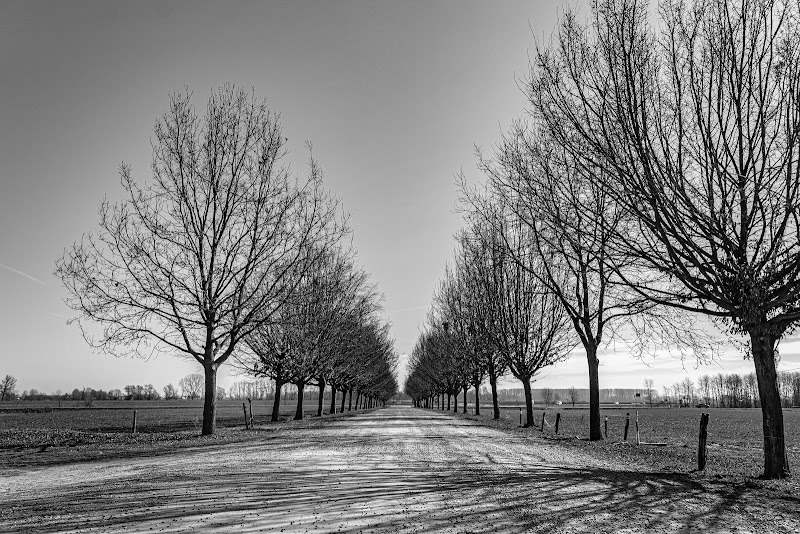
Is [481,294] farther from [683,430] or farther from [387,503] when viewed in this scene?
[387,503]

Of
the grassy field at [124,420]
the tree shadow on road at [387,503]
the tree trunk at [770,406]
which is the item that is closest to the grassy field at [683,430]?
the tree trunk at [770,406]

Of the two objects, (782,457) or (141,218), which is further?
(141,218)

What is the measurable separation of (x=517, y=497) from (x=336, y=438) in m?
12.2

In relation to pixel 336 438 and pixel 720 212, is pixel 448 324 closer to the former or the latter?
pixel 336 438

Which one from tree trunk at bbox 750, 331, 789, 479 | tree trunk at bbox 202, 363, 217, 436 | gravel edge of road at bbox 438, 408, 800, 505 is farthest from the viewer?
tree trunk at bbox 202, 363, 217, 436

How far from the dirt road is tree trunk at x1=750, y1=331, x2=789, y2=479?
183 cm

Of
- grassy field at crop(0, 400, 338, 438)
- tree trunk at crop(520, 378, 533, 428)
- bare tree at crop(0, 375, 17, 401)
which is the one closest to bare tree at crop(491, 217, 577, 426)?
tree trunk at crop(520, 378, 533, 428)

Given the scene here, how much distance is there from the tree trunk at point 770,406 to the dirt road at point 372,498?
1.83 m

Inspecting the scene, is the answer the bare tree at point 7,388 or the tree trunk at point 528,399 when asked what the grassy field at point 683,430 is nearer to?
the tree trunk at point 528,399

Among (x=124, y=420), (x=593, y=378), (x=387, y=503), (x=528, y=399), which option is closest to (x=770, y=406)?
(x=387, y=503)

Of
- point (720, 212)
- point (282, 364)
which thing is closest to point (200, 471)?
point (720, 212)

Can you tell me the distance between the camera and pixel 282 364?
31906mm

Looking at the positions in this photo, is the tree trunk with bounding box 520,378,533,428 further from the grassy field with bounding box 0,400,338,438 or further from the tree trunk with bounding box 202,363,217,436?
the tree trunk with bounding box 202,363,217,436

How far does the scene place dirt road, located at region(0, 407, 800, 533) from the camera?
20.2ft
